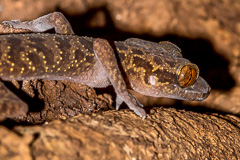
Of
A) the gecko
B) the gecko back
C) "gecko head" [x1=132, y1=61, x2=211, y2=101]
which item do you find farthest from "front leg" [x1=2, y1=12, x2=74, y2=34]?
"gecko head" [x1=132, y1=61, x2=211, y2=101]

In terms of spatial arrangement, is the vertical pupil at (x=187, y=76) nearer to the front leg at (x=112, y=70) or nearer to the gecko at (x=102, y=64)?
the gecko at (x=102, y=64)

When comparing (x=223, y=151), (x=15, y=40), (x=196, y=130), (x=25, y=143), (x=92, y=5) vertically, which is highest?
(x=92, y=5)

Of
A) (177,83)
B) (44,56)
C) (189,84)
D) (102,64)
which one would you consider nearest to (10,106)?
(44,56)

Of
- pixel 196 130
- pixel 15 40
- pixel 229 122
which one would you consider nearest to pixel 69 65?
pixel 15 40

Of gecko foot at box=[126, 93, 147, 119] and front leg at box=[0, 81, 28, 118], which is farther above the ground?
gecko foot at box=[126, 93, 147, 119]

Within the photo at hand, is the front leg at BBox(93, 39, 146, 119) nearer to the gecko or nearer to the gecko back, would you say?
the gecko

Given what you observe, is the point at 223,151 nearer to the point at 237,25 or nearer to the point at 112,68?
the point at 112,68

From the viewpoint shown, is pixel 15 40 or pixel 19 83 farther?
pixel 19 83

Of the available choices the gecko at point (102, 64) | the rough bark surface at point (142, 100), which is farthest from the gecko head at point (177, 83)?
the rough bark surface at point (142, 100)
